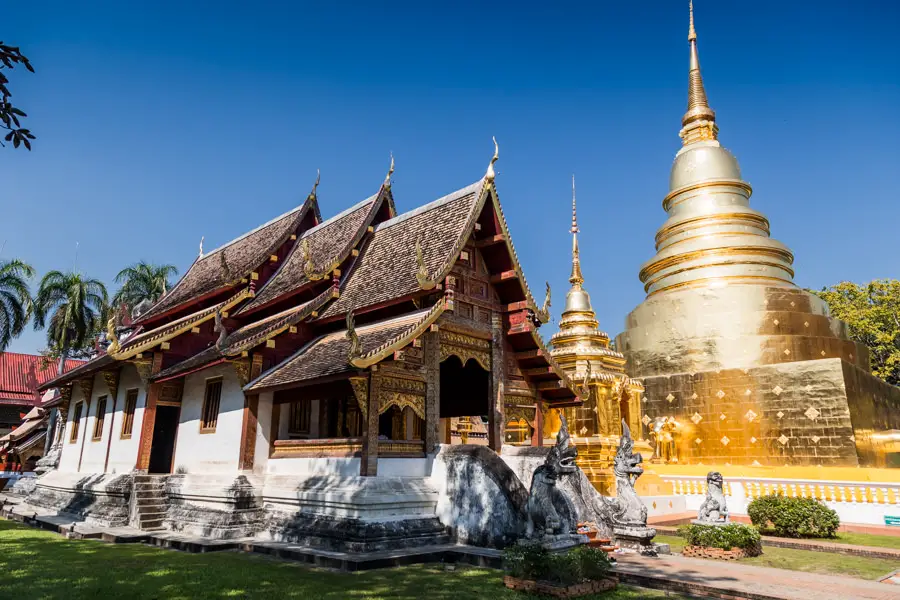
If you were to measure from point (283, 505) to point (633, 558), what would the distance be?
599 centimetres

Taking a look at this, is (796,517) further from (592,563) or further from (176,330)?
(176,330)

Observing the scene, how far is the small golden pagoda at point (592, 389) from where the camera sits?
59.5 feet

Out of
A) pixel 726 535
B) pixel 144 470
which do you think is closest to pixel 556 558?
pixel 726 535

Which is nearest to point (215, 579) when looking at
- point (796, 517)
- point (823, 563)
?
point (823, 563)

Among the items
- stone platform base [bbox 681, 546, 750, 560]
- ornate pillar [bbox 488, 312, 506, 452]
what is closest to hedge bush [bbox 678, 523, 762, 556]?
stone platform base [bbox 681, 546, 750, 560]

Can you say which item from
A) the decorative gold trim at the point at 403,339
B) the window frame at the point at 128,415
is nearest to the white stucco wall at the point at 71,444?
the window frame at the point at 128,415

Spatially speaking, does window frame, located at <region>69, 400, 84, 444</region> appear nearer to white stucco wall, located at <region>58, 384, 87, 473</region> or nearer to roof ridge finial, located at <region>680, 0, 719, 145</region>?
white stucco wall, located at <region>58, 384, 87, 473</region>

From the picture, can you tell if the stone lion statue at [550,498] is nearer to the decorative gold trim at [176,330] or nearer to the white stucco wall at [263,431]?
the white stucco wall at [263,431]

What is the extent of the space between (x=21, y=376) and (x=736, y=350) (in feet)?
137

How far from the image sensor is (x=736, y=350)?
22.3 m

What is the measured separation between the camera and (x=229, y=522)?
434 inches

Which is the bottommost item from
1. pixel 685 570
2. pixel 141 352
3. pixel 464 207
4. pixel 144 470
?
pixel 685 570

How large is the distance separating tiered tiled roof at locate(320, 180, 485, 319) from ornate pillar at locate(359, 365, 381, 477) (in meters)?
1.59

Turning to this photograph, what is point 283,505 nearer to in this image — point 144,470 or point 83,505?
point 144,470
